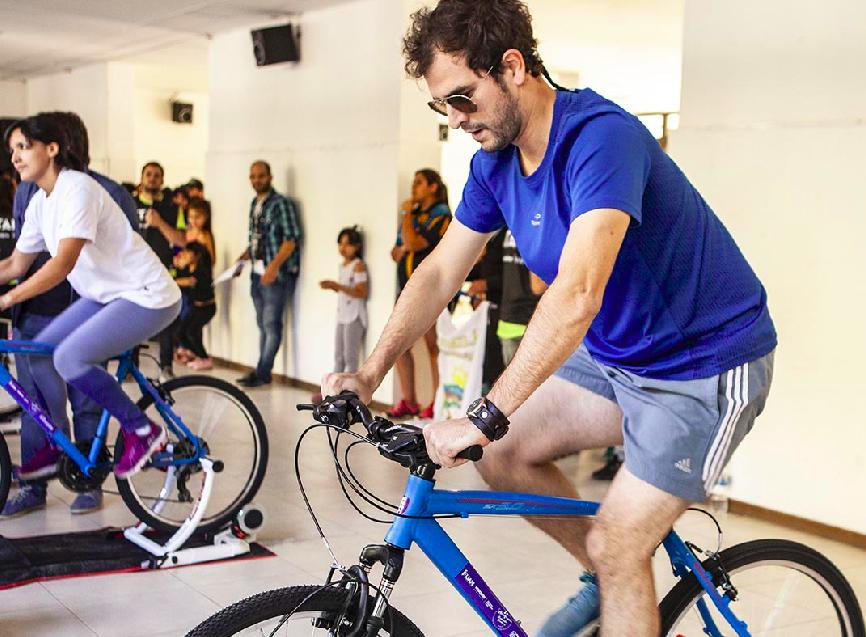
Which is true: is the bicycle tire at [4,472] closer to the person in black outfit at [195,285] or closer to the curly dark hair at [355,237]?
the curly dark hair at [355,237]

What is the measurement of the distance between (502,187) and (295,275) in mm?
6651

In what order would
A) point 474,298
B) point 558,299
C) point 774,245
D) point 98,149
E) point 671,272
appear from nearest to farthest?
point 558,299, point 671,272, point 774,245, point 474,298, point 98,149

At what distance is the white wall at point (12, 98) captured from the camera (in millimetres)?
14906

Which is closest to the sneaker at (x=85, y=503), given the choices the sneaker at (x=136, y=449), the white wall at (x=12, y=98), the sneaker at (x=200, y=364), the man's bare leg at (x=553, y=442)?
the sneaker at (x=136, y=449)

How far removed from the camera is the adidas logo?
2.27 meters

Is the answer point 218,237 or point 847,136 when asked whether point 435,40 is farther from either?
point 218,237

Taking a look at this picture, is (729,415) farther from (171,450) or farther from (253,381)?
(253,381)

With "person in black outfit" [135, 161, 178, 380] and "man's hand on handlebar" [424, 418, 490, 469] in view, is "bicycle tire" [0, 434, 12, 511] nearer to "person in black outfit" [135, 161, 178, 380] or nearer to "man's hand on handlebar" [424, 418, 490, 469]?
"man's hand on handlebar" [424, 418, 490, 469]

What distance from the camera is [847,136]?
190 inches

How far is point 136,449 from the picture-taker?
4.32 metres

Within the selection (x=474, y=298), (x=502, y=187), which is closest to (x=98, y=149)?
(x=474, y=298)

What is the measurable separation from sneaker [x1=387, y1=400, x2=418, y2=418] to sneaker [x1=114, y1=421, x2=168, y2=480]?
10.7ft

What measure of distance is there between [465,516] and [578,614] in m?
0.42

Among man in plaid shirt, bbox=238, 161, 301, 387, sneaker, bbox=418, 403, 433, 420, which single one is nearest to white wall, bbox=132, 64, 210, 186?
man in plaid shirt, bbox=238, 161, 301, 387
